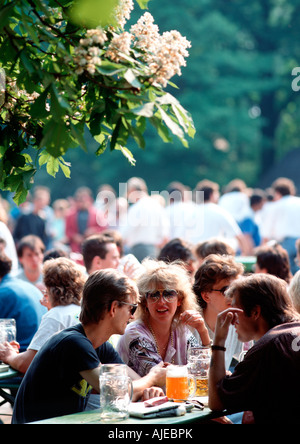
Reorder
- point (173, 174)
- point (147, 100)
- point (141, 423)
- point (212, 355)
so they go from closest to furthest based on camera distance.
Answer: point (147, 100)
point (141, 423)
point (212, 355)
point (173, 174)

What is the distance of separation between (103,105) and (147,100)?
0.27 m

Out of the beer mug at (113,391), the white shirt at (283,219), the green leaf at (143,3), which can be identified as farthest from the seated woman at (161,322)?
the white shirt at (283,219)

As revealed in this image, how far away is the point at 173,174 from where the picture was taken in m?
32.8

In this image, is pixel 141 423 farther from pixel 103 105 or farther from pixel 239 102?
pixel 239 102

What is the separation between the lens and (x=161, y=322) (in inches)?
179

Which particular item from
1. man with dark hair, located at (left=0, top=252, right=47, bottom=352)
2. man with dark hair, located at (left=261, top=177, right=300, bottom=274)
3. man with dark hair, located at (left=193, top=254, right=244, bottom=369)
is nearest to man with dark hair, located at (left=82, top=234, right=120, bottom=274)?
man with dark hair, located at (left=0, top=252, right=47, bottom=352)

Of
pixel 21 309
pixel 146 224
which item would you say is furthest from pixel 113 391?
pixel 146 224

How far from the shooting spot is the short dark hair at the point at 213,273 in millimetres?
4941

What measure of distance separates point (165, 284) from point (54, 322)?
0.81 meters

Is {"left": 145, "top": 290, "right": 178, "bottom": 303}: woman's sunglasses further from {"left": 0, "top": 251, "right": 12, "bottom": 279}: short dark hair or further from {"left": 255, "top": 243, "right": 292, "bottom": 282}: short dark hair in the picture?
{"left": 255, "top": 243, "right": 292, "bottom": 282}: short dark hair

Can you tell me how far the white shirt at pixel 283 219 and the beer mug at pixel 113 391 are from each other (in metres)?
7.91

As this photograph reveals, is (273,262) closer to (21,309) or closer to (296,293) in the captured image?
(296,293)

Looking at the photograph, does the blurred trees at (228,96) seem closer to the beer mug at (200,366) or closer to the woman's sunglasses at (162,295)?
the woman's sunglasses at (162,295)
